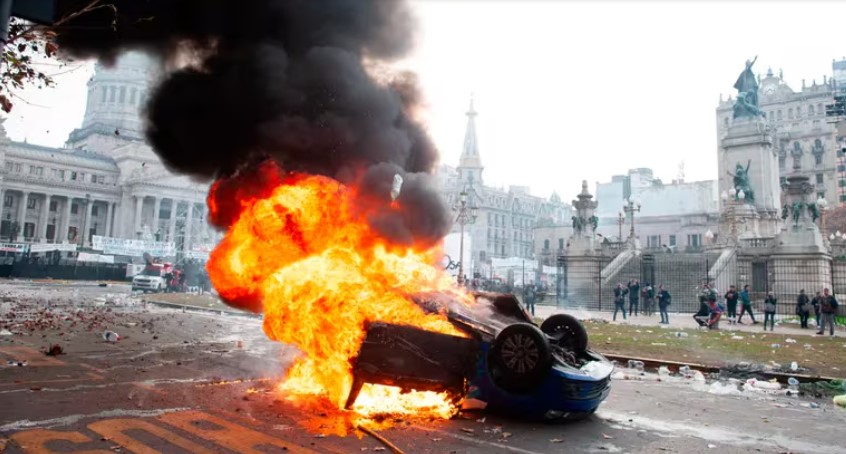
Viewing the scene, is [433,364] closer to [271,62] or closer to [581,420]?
[581,420]

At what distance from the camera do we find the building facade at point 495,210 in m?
105

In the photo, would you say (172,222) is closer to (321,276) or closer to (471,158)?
(471,158)

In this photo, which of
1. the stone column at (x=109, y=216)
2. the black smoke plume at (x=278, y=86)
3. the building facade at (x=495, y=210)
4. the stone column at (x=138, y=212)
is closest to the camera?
the black smoke plume at (x=278, y=86)

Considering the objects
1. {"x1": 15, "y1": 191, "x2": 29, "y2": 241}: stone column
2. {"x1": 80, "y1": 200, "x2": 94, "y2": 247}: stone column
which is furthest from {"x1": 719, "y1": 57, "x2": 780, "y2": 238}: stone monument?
{"x1": 15, "y1": 191, "x2": 29, "y2": 241}: stone column

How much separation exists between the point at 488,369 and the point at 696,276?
1179 inches

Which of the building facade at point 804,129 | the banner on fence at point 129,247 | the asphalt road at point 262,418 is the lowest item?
the asphalt road at point 262,418

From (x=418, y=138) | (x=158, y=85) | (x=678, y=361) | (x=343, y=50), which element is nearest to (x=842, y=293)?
(x=678, y=361)

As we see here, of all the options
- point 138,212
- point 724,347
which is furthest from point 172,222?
point 724,347

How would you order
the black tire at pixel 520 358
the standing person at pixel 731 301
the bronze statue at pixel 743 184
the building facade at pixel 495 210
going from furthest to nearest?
the building facade at pixel 495 210, the bronze statue at pixel 743 184, the standing person at pixel 731 301, the black tire at pixel 520 358

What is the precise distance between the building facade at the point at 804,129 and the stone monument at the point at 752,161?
4075 cm

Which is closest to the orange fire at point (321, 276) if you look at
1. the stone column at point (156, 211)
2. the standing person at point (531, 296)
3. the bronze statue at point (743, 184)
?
the standing person at point (531, 296)

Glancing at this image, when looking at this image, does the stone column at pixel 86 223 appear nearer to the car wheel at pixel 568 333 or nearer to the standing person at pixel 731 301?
the standing person at pixel 731 301

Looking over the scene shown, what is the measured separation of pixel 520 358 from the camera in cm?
600

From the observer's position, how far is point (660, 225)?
257 ft
